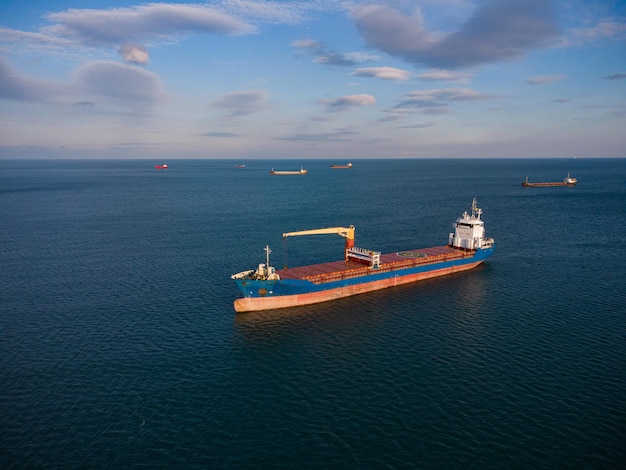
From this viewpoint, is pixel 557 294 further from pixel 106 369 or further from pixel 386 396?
pixel 106 369

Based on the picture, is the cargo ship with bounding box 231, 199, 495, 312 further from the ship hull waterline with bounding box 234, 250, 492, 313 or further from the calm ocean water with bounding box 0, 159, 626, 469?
the calm ocean water with bounding box 0, 159, 626, 469

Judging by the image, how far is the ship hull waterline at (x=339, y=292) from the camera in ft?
188

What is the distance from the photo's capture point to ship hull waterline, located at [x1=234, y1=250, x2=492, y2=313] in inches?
2256

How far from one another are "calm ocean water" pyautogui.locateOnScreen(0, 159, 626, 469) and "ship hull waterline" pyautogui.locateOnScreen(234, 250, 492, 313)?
5.72ft

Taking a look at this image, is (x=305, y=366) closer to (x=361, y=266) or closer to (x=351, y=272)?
(x=351, y=272)

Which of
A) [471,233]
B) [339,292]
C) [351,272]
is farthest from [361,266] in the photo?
[471,233]

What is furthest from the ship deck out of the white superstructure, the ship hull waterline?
the white superstructure

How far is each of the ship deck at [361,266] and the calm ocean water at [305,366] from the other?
415cm

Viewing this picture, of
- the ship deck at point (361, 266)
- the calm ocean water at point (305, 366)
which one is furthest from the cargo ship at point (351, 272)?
the calm ocean water at point (305, 366)

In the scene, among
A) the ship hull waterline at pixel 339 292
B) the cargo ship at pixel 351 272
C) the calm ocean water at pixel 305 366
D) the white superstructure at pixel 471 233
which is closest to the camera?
the calm ocean water at pixel 305 366

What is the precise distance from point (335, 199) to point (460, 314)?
129m

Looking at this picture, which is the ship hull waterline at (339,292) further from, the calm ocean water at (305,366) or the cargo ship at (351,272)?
the calm ocean water at (305,366)

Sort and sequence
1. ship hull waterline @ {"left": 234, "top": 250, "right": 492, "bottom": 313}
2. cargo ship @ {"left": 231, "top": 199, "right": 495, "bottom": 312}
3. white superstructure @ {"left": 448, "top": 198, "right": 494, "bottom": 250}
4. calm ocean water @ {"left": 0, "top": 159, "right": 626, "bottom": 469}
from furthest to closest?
white superstructure @ {"left": 448, "top": 198, "right": 494, "bottom": 250}, ship hull waterline @ {"left": 234, "top": 250, "right": 492, "bottom": 313}, cargo ship @ {"left": 231, "top": 199, "right": 495, "bottom": 312}, calm ocean water @ {"left": 0, "top": 159, "right": 626, "bottom": 469}

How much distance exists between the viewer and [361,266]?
68562 mm
